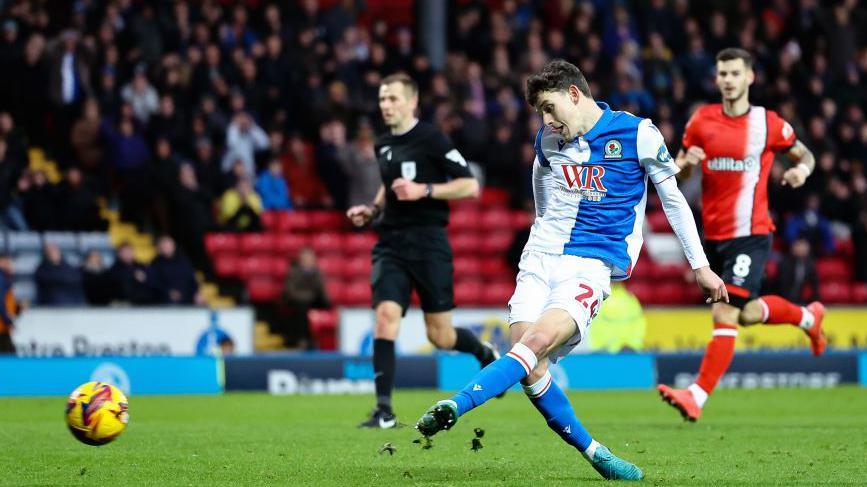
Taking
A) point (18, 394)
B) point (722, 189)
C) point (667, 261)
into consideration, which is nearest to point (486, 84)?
point (667, 261)

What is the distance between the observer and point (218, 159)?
1994 centimetres

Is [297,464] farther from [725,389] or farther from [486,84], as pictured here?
[486,84]

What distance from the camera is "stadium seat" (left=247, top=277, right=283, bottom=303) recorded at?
19734 mm

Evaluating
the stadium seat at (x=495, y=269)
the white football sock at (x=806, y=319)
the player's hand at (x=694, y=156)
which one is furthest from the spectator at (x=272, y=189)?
the player's hand at (x=694, y=156)

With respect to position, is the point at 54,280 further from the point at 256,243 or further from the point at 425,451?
the point at 425,451

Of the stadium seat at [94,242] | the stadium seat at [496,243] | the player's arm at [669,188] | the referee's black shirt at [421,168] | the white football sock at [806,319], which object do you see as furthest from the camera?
the stadium seat at [496,243]

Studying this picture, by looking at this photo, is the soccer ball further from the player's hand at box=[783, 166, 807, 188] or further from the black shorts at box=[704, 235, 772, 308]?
the player's hand at box=[783, 166, 807, 188]

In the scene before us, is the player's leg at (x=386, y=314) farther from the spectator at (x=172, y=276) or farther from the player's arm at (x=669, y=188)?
the spectator at (x=172, y=276)

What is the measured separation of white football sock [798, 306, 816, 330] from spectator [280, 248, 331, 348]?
8672 millimetres

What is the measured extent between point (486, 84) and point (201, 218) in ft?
18.2

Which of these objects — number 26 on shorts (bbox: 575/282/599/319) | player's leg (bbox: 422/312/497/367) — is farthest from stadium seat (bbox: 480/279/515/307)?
number 26 on shorts (bbox: 575/282/599/319)

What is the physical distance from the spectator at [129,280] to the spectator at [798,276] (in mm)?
8348

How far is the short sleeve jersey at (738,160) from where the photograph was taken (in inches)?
415

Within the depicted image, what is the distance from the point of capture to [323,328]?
18.5 m
